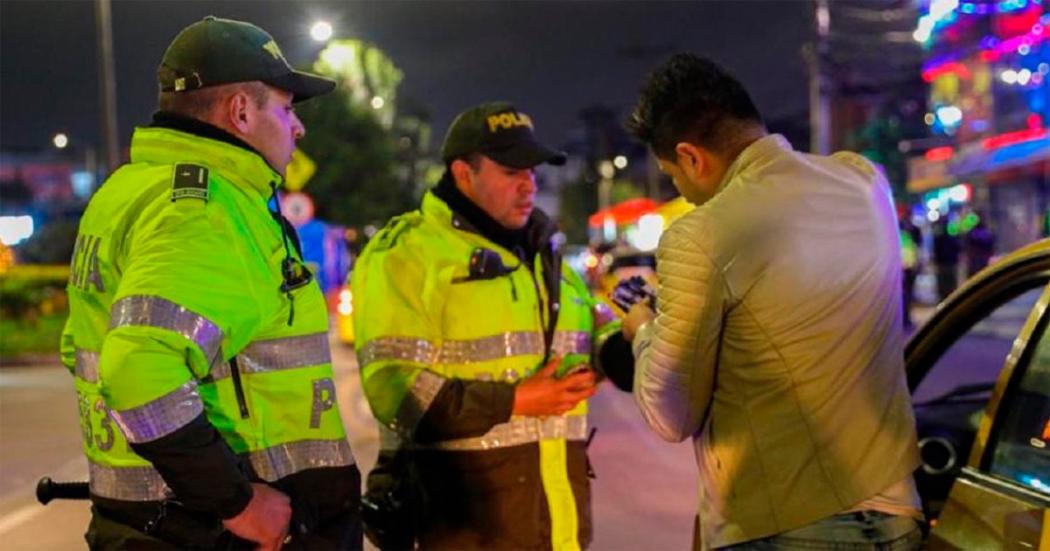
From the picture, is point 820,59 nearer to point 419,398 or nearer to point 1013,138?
point 1013,138

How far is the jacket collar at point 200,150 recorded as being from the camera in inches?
85.5

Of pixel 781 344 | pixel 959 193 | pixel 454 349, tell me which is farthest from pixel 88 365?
pixel 959 193

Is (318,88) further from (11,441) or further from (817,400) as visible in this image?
(11,441)

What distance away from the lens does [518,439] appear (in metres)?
Result: 2.88

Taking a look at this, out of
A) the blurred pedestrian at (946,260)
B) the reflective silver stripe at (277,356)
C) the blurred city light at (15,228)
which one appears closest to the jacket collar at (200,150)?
the reflective silver stripe at (277,356)

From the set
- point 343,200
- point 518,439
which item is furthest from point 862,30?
point 518,439

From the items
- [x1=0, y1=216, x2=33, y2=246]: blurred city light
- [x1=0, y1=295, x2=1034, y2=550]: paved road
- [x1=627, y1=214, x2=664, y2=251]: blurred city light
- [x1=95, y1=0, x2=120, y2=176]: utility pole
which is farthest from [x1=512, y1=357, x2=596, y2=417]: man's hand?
[x1=0, y1=216, x2=33, y2=246]: blurred city light

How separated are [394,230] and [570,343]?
0.58 metres

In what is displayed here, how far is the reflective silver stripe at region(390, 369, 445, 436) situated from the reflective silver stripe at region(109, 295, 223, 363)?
2.89 feet

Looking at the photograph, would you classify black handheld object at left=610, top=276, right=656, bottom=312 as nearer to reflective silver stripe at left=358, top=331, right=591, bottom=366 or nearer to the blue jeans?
reflective silver stripe at left=358, top=331, right=591, bottom=366

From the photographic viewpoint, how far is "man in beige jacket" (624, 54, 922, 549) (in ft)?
6.62

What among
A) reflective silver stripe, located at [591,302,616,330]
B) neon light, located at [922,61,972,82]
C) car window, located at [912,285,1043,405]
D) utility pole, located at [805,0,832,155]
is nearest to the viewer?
reflective silver stripe, located at [591,302,616,330]

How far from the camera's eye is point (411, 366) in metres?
2.79

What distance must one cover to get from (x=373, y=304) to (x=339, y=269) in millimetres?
31850
